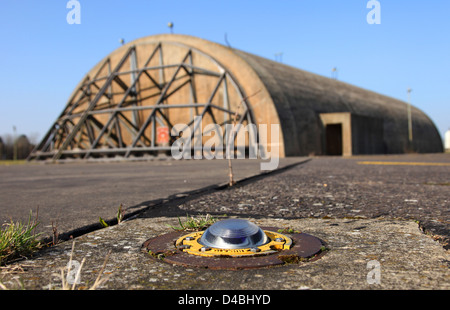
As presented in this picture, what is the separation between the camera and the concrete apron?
1588 millimetres

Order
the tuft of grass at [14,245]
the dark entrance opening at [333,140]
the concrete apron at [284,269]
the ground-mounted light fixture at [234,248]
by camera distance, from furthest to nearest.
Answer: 1. the dark entrance opening at [333,140]
2. the tuft of grass at [14,245]
3. the ground-mounted light fixture at [234,248]
4. the concrete apron at [284,269]

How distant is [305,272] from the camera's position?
5.63 ft

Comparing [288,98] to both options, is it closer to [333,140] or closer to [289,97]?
[289,97]

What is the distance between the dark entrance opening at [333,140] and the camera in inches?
889

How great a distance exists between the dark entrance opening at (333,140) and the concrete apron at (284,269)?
20781mm

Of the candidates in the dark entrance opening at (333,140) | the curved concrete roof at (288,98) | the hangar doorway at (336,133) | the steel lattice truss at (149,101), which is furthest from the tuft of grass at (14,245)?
the dark entrance opening at (333,140)

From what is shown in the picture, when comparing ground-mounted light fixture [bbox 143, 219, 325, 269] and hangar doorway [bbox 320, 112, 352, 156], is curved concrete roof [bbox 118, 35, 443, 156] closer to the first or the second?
hangar doorway [bbox 320, 112, 352, 156]

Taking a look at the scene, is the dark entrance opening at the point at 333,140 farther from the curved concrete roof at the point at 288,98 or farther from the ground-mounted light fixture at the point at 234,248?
the ground-mounted light fixture at the point at 234,248

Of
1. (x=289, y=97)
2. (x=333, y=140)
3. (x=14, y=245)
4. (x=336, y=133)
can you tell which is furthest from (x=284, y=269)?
(x=336, y=133)

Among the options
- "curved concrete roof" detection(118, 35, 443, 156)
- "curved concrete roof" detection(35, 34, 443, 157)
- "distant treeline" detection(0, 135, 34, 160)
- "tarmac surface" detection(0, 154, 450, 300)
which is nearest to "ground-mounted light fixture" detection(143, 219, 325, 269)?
"tarmac surface" detection(0, 154, 450, 300)

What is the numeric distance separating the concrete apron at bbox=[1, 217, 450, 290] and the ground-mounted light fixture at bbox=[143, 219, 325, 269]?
0.05m
